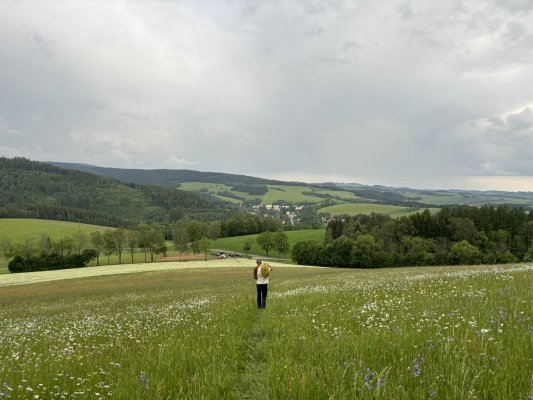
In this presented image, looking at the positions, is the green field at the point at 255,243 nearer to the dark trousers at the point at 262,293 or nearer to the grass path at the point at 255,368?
the dark trousers at the point at 262,293

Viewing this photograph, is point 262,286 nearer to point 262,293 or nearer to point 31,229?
point 262,293

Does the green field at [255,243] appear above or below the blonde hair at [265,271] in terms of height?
below

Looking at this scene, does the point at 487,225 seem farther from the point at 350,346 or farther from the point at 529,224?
the point at 350,346

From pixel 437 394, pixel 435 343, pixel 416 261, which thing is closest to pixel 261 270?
pixel 435 343

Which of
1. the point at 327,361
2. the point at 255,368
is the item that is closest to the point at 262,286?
the point at 255,368

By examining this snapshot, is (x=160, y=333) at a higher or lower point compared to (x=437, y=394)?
lower

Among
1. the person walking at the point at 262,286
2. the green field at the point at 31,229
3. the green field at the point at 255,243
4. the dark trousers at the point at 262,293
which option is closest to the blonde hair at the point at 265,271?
the person walking at the point at 262,286

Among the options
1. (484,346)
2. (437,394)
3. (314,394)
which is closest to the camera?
(437,394)

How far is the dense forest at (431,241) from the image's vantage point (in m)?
95.5

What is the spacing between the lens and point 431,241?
4186 inches

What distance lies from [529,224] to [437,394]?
127812 mm

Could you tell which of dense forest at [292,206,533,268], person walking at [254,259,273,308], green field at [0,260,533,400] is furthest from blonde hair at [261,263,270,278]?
dense forest at [292,206,533,268]

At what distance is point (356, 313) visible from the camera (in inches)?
367

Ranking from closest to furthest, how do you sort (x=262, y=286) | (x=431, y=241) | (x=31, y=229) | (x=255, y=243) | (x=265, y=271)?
(x=262, y=286)
(x=265, y=271)
(x=431, y=241)
(x=255, y=243)
(x=31, y=229)
